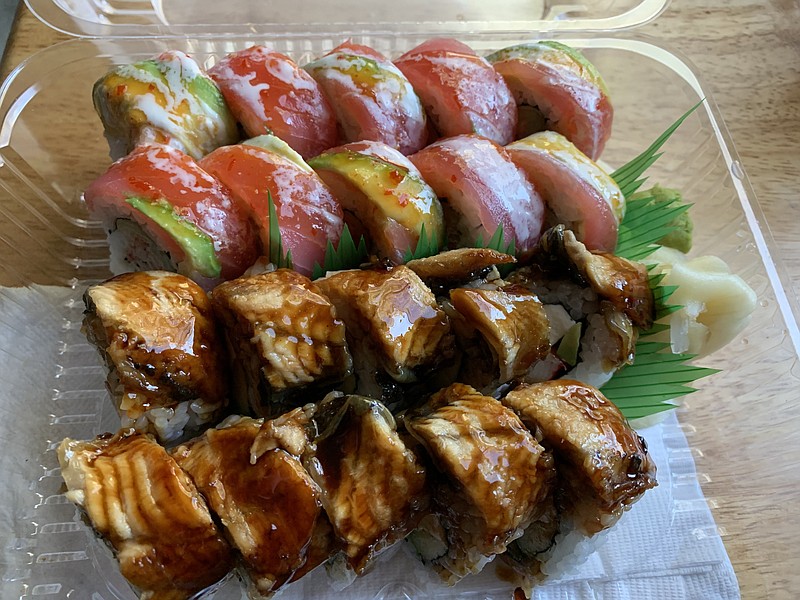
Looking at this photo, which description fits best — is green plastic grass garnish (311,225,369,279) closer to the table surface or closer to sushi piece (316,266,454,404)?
sushi piece (316,266,454,404)

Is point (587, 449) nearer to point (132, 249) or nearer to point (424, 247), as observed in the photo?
point (424, 247)

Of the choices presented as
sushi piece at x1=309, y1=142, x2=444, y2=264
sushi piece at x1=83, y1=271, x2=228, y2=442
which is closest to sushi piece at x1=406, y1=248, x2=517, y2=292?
sushi piece at x1=309, y1=142, x2=444, y2=264

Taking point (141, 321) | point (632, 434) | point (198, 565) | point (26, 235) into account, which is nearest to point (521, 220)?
point (632, 434)

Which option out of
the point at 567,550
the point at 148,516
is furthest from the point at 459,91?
the point at 148,516

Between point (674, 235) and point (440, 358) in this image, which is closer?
point (440, 358)

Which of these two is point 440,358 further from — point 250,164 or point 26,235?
point 26,235

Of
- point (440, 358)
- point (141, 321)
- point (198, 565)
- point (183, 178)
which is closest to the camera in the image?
point (198, 565)

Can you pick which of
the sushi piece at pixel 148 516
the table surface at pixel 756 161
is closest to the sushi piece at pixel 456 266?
the sushi piece at pixel 148 516
